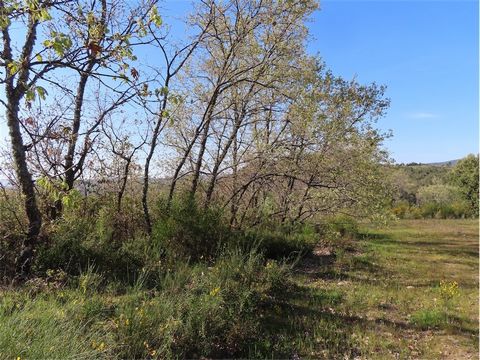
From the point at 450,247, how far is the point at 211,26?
10.8 metres

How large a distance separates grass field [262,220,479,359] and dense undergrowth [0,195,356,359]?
0.59 meters

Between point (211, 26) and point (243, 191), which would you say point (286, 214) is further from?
point (211, 26)

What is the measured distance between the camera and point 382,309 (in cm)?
618

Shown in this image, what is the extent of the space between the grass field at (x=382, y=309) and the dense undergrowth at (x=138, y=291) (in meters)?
0.59

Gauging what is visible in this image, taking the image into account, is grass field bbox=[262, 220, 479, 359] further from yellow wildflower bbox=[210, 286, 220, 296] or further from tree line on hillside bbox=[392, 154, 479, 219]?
tree line on hillside bbox=[392, 154, 479, 219]

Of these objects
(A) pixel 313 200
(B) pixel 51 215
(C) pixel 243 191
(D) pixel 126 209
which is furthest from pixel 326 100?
(B) pixel 51 215

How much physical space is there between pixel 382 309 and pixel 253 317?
230 cm

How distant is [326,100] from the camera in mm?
11516

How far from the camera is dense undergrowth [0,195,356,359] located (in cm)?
332

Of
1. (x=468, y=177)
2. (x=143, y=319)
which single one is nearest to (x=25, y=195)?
(x=143, y=319)

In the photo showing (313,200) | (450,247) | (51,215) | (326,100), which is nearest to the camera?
(51,215)

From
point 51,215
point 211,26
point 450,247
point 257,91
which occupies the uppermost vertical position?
point 211,26

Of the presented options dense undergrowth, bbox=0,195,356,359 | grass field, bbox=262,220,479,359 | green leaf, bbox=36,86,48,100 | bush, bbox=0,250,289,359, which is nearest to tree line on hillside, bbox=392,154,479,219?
grass field, bbox=262,220,479,359

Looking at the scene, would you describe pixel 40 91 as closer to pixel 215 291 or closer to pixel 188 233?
pixel 215 291
